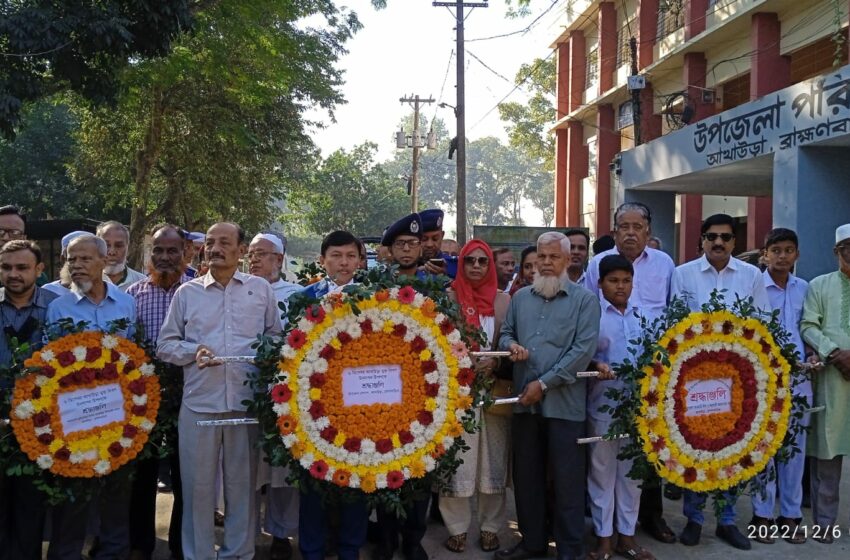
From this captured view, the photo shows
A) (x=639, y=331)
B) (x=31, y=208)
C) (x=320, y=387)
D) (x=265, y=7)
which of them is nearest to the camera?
(x=320, y=387)

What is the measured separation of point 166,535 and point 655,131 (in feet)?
63.7

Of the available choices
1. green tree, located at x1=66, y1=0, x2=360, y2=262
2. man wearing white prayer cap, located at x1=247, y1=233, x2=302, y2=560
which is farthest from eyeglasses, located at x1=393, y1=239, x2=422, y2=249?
green tree, located at x1=66, y1=0, x2=360, y2=262

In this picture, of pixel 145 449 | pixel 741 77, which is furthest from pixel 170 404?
pixel 741 77

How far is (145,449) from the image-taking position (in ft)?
13.8

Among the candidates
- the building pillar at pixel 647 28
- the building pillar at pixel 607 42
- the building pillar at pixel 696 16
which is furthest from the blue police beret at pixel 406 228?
the building pillar at pixel 607 42

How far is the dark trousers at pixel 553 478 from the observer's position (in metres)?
4.54

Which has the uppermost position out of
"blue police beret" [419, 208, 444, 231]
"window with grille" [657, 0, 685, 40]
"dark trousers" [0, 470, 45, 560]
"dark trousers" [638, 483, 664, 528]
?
"window with grille" [657, 0, 685, 40]

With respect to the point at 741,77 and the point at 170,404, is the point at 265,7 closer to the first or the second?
the point at 170,404

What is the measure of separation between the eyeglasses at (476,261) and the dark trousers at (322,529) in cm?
162

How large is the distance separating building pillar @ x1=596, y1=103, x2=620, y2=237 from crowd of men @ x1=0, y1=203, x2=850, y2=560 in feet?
62.3

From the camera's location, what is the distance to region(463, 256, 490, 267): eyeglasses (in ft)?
16.0

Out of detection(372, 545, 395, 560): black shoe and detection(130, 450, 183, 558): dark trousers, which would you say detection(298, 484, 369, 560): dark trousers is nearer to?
detection(372, 545, 395, 560): black shoe

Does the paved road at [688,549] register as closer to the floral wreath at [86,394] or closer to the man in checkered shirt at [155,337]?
the man in checkered shirt at [155,337]

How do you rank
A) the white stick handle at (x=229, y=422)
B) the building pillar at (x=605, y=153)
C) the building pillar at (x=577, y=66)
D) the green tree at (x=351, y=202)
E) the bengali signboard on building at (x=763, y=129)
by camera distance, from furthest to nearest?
the green tree at (x=351, y=202), the building pillar at (x=577, y=66), the building pillar at (x=605, y=153), the bengali signboard on building at (x=763, y=129), the white stick handle at (x=229, y=422)
